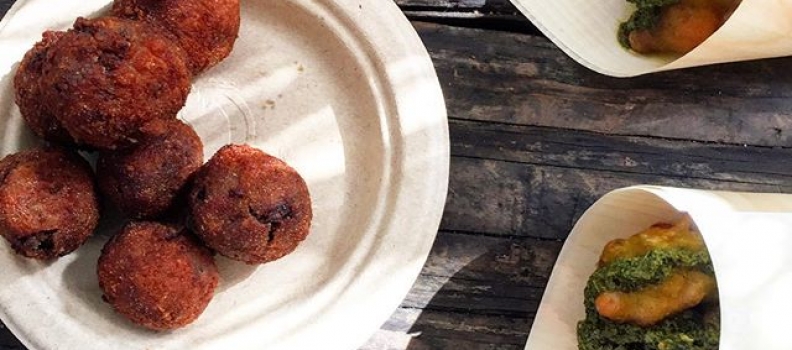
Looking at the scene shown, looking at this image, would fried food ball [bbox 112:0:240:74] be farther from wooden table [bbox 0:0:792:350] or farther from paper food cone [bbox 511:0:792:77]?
paper food cone [bbox 511:0:792:77]

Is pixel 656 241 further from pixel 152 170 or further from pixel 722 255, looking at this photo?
pixel 152 170

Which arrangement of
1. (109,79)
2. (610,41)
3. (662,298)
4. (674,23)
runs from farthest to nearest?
(610,41) < (674,23) < (662,298) < (109,79)

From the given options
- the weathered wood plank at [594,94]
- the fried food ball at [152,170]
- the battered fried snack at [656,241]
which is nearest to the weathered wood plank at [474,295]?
the battered fried snack at [656,241]

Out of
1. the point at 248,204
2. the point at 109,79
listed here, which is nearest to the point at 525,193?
the point at 248,204

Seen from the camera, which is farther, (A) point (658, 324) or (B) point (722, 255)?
(A) point (658, 324)

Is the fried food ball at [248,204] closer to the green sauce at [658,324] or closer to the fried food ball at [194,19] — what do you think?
the fried food ball at [194,19]

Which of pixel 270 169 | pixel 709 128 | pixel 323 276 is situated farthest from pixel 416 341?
pixel 709 128

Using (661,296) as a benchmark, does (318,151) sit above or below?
above

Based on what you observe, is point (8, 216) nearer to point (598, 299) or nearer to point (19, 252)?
point (19, 252)
